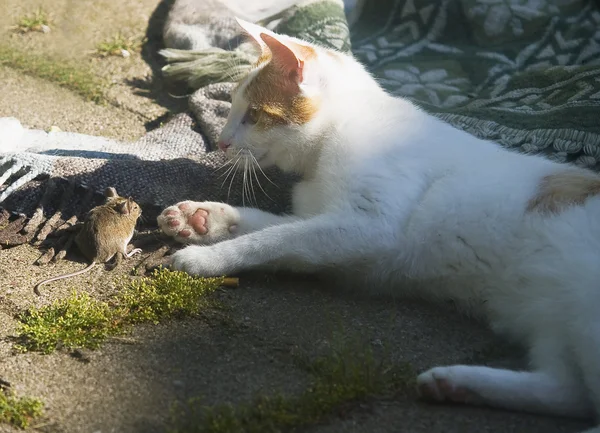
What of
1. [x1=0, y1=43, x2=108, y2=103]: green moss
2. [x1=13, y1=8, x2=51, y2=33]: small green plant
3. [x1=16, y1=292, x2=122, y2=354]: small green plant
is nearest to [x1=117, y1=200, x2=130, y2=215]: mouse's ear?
[x1=16, y1=292, x2=122, y2=354]: small green plant

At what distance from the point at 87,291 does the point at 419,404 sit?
1.17m

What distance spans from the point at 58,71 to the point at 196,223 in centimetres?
221

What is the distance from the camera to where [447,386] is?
1.79 metres

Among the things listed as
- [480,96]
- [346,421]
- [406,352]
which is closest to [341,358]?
[346,421]

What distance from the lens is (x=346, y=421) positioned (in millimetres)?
1700

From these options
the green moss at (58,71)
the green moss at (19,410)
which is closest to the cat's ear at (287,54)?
the green moss at (19,410)

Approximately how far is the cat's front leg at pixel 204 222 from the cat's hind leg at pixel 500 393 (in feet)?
3.34

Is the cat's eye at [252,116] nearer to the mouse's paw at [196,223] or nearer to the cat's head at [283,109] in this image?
the cat's head at [283,109]

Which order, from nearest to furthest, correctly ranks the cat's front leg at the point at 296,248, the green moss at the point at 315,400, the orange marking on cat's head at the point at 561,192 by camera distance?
the green moss at the point at 315,400 → the orange marking on cat's head at the point at 561,192 → the cat's front leg at the point at 296,248

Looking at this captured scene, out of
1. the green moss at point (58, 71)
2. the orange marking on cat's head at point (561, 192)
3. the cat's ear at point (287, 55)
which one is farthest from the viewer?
the green moss at point (58, 71)

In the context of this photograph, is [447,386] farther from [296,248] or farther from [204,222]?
[204,222]

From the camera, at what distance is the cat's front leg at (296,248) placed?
229 cm

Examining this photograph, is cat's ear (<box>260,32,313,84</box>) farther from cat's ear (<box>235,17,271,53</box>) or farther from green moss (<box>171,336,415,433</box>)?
green moss (<box>171,336,415,433</box>)

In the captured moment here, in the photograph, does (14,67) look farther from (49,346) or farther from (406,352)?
(406,352)
